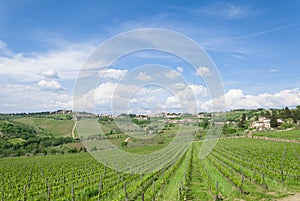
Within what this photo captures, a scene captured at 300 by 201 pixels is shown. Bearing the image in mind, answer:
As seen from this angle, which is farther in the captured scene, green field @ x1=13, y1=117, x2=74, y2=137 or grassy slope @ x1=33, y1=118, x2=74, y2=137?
green field @ x1=13, y1=117, x2=74, y2=137

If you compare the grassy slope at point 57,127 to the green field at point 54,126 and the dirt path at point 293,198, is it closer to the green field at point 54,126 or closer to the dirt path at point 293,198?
the green field at point 54,126

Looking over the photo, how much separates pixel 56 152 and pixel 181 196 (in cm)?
5945

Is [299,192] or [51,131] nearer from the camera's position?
[299,192]

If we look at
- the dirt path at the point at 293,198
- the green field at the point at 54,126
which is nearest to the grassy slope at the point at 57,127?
the green field at the point at 54,126

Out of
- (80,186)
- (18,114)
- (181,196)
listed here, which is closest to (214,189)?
(181,196)

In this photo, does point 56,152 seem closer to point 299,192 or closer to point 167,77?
point 167,77

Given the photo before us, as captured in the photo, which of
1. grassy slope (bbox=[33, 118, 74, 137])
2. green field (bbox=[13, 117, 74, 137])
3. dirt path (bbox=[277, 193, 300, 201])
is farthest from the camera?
green field (bbox=[13, 117, 74, 137])

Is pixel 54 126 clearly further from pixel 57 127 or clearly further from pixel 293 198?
pixel 293 198

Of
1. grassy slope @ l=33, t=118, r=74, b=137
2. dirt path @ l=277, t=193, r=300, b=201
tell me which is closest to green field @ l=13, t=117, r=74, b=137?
grassy slope @ l=33, t=118, r=74, b=137

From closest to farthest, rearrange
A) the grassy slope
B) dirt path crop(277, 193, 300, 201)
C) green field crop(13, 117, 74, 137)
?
dirt path crop(277, 193, 300, 201) < the grassy slope < green field crop(13, 117, 74, 137)

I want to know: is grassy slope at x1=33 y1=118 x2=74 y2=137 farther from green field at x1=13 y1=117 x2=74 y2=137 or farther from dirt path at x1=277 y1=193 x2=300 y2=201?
dirt path at x1=277 y1=193 x2=300 y2=201

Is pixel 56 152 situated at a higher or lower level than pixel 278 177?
lower

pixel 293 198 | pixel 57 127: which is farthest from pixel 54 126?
pixel 293 198

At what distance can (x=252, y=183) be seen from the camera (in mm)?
14016
